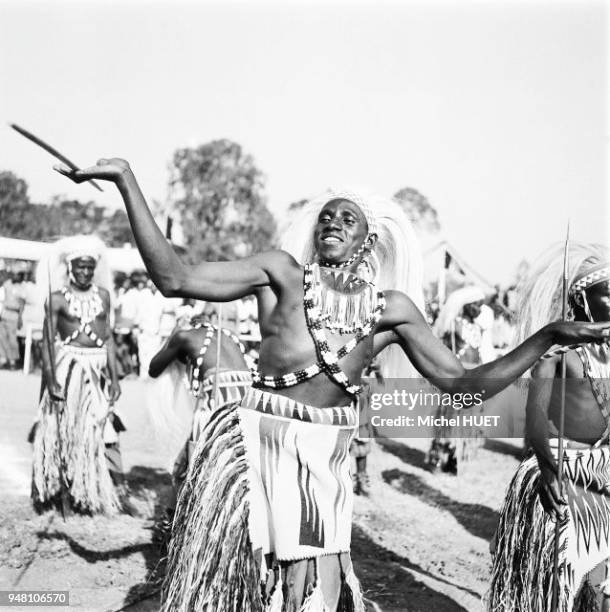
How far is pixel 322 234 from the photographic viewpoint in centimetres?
299

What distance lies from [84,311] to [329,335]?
3.36m

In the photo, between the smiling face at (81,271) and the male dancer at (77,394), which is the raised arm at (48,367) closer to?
the male dancer at (77,394)

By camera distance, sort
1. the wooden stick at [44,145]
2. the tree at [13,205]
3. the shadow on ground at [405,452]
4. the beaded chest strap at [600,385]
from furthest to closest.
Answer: the shadow on ground at [405,452], the tree at [13,205], the beaded chest strap at [600,385], the wooden stick at [44,145]

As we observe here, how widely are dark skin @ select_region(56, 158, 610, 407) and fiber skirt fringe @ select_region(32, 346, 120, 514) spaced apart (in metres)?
2.99

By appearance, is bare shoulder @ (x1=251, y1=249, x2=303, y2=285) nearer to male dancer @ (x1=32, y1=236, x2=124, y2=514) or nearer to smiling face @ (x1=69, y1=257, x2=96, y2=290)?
male dancer @ (x1=32, y1=236, x2=124, y2=514)

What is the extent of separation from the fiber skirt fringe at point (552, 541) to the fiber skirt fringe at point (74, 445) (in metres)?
2.90

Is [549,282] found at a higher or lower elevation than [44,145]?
lower

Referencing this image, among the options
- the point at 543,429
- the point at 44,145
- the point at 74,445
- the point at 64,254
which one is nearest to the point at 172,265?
the point at 44,145

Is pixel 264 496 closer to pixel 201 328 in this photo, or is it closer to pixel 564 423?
pixel 564 423

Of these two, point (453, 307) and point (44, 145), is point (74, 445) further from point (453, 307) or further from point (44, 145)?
point (453, 307)

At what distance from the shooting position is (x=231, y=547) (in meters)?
2.88

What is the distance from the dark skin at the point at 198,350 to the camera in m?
4.79

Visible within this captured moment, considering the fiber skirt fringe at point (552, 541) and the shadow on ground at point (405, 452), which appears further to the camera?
the shadow on ground at point (405, 452)

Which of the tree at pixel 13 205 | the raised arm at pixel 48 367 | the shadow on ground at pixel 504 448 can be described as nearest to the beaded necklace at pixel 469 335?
the shadow on ground at pixel 504 448
